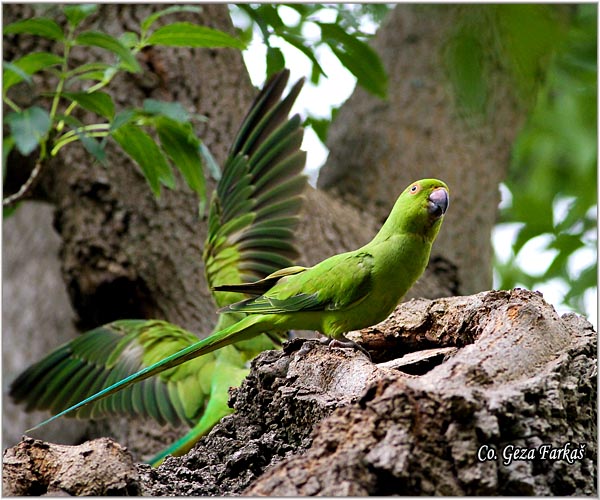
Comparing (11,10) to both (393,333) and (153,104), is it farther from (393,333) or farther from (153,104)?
(393,333)

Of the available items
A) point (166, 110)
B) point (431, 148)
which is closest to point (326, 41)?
point (166, 110)

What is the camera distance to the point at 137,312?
423 cm

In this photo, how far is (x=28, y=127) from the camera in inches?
111

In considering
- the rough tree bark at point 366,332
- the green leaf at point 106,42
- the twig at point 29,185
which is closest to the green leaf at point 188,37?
the green leaf at point 106,42

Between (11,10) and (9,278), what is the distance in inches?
79.2

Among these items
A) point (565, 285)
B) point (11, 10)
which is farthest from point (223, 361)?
point (565, 285)

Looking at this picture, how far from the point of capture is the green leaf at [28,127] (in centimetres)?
273

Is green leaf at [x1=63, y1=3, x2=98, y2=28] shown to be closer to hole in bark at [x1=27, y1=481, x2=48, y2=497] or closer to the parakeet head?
the parakeet head

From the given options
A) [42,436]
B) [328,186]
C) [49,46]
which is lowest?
[42,436]

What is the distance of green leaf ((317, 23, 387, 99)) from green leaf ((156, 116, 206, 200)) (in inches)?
30.1

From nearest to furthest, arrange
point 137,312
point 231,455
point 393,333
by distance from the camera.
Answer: point 231,455 < point 393,333 < point 137,312

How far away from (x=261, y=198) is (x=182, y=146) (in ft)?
1.54

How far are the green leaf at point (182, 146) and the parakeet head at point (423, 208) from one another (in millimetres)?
1012

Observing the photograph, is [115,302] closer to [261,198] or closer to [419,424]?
[261,198]
